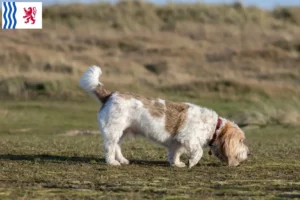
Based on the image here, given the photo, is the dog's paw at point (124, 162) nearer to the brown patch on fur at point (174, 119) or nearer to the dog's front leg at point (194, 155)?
the brown patch on fur at point (174, 119)

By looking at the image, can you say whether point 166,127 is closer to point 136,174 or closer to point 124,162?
point 124,162

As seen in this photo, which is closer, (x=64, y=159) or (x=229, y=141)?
(x=229, y=141)

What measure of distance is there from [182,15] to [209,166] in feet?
142

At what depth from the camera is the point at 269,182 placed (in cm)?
1152

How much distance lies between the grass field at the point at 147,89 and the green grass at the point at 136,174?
2 centimetres

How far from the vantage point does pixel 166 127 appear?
13.5 m

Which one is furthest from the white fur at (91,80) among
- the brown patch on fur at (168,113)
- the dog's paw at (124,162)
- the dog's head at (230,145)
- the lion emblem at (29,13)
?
the lion emblem at (29,13)

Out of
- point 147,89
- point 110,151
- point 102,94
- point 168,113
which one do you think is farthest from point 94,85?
point 147,89

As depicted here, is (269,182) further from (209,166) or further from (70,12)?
(70,12)

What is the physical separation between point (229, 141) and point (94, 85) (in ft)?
7.71

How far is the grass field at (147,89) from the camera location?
11398 mm

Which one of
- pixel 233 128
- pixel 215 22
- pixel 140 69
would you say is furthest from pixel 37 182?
pixel 215 22

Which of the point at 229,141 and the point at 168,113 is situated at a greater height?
the point at 168,113

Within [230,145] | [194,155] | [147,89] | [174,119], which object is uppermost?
[147,89]
